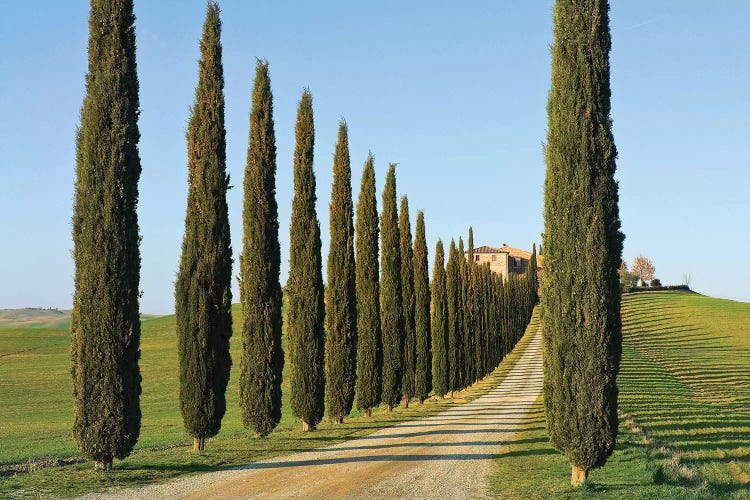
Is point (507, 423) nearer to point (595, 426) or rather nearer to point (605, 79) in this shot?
point (595, 426)

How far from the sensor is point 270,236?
20.2 m

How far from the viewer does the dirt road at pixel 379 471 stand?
39.1 ft

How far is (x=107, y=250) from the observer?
14.0m

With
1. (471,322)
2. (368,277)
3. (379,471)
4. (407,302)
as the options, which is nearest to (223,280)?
(379,471)

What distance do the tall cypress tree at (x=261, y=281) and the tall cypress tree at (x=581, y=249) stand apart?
8.81 metres

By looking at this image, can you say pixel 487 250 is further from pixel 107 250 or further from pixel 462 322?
pixel 107 250

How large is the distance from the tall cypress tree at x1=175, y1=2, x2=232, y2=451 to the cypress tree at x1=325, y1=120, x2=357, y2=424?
800cm

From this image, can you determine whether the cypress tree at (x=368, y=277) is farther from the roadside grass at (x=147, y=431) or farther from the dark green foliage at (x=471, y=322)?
the dark green foliage at (x=471, y=322)

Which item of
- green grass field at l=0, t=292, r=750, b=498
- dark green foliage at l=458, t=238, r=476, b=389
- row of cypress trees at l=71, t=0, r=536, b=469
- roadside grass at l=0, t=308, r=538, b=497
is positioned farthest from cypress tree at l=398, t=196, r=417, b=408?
dark green foliage at l=458, t=238, r=476, b=389

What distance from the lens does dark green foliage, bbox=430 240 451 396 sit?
129 feet

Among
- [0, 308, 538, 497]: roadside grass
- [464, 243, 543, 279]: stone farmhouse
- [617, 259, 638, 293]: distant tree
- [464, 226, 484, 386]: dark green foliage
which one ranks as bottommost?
[0, 308, 538, 497]: roadside grass

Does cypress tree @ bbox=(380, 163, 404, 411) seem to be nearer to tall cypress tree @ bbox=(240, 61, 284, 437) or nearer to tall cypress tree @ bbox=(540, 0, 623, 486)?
tall cypress tree @ bbox=(240, 61, 284, 437)

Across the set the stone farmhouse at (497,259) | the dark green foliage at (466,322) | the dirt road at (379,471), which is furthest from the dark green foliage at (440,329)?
the stone farmhouse at (497,259)

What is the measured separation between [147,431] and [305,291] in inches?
410
